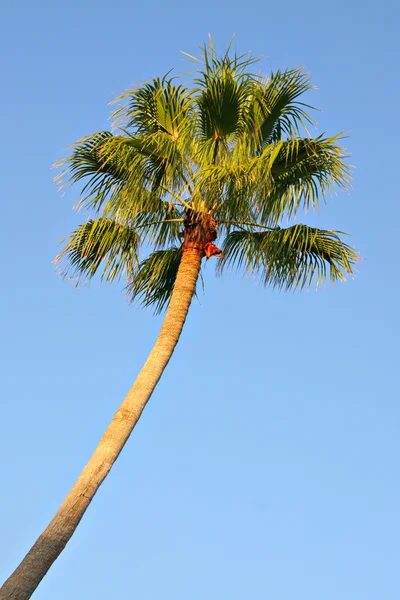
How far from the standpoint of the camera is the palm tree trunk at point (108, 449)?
397 inches

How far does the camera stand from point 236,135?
44.8 feet

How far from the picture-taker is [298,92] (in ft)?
44.8

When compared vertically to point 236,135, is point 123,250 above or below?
below

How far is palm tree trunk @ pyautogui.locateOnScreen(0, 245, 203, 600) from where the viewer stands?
10.1 metres

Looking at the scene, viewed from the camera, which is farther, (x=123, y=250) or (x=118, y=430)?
(x=123, y=250)

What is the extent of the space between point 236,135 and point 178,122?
2.74 ft

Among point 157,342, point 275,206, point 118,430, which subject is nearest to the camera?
point 118,430

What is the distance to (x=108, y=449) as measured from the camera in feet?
37.0

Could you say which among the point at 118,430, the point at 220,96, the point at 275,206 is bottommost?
the point at 118,430

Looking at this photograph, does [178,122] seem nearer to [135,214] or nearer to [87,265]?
[135,214]

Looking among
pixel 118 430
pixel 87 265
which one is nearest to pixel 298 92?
pixel 87 265

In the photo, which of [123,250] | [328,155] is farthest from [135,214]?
[328,155]

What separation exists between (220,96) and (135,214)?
1.99 metres

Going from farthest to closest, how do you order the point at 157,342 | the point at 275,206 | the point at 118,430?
the point at 275,206
the point at 157,342
the point at 118,430
